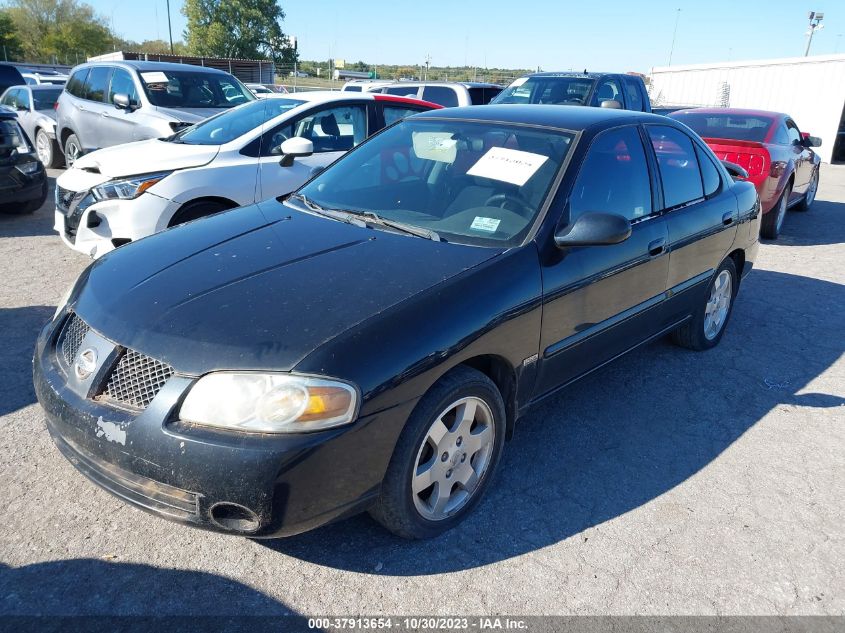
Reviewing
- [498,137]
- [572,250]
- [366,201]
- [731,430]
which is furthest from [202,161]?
[731,430]

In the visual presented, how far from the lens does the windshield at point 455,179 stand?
10.3 ft

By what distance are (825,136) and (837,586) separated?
71.2 feet

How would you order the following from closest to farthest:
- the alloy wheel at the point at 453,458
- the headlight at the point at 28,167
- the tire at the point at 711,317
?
the alloy wheel at the point at 453,458 → the tire at the point at 711,317 → the headlight at the point at 28,167

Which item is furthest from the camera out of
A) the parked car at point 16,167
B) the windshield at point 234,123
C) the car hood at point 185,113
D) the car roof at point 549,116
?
the car hood at point 185,113

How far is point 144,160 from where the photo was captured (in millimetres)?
5645

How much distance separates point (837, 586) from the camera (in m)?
2.57

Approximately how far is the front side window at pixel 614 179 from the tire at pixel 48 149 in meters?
11.1

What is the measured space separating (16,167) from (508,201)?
6797 millimetres

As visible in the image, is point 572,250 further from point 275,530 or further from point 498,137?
point 275,530

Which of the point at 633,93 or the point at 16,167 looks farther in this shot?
the point at 633,93

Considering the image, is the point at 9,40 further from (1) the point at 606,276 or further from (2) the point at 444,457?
(2) the point at 444,457

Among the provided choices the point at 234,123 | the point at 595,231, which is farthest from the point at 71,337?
the point at 234,123

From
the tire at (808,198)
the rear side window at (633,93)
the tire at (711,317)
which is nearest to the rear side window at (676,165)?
the tire at (711,317)

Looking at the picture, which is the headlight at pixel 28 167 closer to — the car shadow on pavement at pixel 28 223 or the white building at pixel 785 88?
the car shadow on pavement at pixel 28 223
